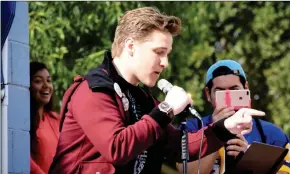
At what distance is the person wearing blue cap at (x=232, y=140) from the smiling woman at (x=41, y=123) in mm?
1014

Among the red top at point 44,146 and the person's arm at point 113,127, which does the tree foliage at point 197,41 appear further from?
the person's arm at point 113,127

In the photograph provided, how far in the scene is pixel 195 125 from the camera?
517cm

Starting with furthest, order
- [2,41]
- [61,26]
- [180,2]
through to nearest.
→ [180,2] < [61,26] < [2,41]

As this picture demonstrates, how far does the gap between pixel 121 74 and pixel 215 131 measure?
57 cm

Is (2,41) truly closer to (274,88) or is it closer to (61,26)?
(61,26)

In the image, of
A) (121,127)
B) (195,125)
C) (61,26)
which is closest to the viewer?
(121,127)

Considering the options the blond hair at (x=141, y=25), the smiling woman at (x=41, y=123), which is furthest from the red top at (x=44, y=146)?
the blond hair at (x=141, y=25)

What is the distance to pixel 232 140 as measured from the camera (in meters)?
4.94

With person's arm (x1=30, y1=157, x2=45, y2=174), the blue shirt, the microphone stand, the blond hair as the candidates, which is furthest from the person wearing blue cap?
person's arm (x1=30, y1=157, x2=45, y2=174)

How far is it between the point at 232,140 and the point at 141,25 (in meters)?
1.04

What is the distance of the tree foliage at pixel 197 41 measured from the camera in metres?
10.3

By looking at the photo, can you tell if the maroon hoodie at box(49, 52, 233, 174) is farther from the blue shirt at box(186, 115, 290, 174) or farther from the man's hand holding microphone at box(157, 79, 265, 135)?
the blue shirt at box(186, 115, 290, 174)

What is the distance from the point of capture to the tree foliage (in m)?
10.3

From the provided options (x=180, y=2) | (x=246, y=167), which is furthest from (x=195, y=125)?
(x=180, y=2)
